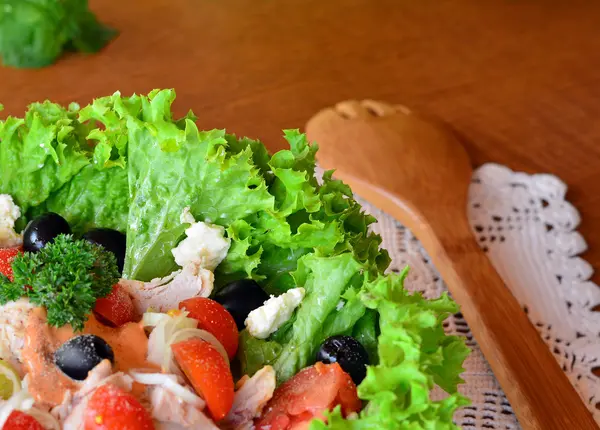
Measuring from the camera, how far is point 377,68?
7.89ft

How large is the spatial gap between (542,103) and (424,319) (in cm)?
155

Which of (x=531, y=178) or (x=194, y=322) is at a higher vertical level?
(x=194, y=322)

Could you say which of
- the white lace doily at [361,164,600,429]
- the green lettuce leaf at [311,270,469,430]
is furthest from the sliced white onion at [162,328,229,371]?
the white lace doily at [361,164,600,429]

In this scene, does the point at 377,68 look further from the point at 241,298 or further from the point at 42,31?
the point at 241,298

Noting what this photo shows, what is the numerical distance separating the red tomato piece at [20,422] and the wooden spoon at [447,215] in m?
0.86

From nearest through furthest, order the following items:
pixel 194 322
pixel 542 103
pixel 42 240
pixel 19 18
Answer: pixel 194 322 < pixel 42 240 < pixel 19 18 < pixel 542 103

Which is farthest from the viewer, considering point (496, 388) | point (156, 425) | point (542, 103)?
point (542, 103)

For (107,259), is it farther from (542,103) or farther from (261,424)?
(542,103)

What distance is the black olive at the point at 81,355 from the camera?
0.95m

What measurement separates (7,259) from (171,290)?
0.85 ft

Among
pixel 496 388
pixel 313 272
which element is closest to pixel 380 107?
pixel 496 388

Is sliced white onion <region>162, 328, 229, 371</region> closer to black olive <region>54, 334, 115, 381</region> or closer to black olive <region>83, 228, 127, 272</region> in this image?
black olive <region>54, 334, 115, 381</region>

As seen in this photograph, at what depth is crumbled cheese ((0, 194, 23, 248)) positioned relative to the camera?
4.14 ft

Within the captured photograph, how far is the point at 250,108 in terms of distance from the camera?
2.12 meters
